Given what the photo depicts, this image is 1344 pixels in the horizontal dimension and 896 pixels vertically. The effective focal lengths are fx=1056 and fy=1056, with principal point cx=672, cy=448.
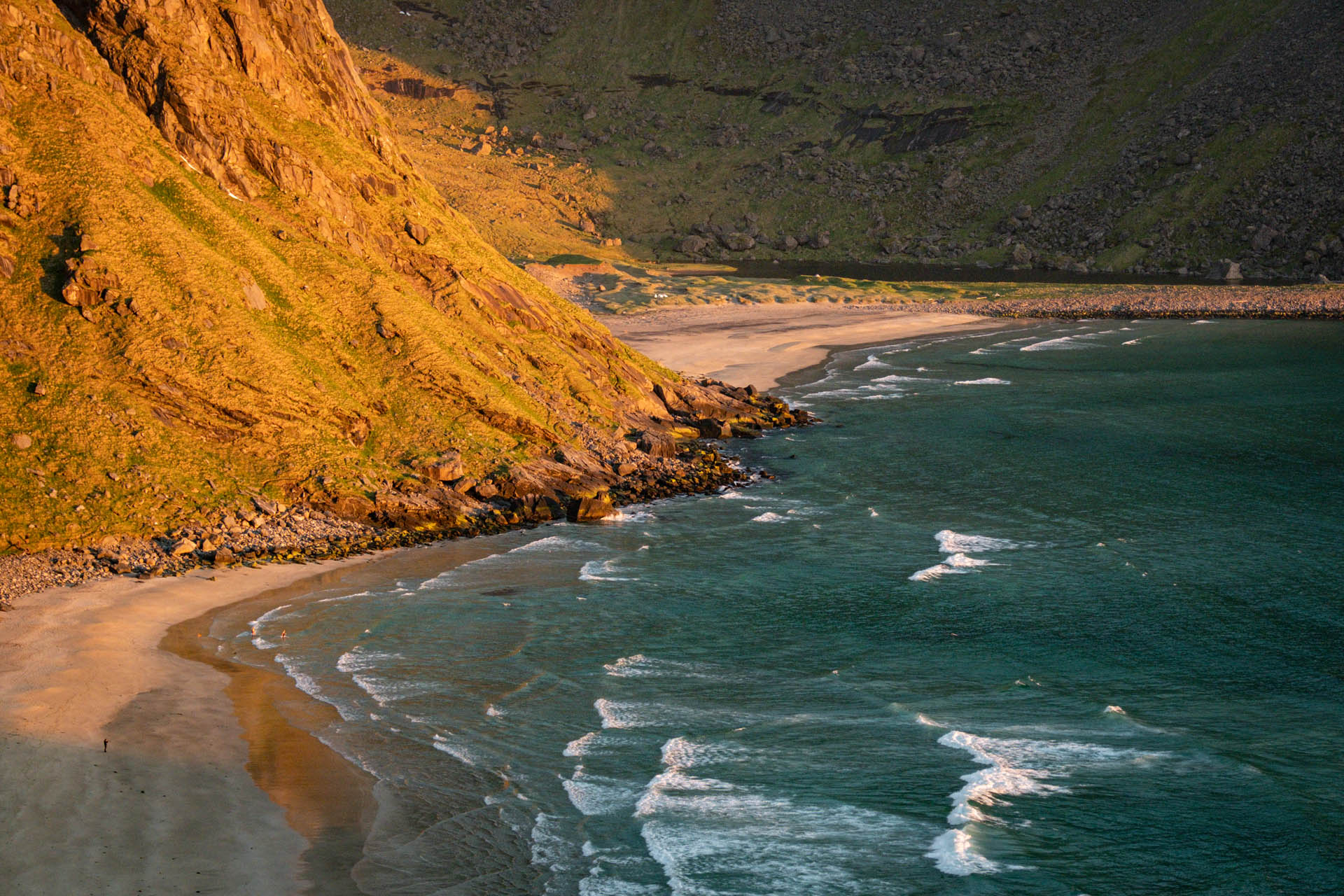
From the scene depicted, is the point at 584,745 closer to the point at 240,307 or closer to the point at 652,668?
the point at 652,668

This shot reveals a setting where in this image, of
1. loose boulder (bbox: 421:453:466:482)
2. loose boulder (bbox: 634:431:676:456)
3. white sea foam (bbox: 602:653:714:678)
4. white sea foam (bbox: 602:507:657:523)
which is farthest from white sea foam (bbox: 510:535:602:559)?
loose boulder (bbox: 634:431:676:456)

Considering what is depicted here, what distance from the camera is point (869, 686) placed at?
82.4ft

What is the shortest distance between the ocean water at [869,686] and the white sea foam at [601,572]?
13 cm

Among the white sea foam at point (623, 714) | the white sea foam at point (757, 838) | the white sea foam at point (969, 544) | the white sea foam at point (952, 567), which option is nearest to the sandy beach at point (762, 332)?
the white sea foam at point (969, 544)

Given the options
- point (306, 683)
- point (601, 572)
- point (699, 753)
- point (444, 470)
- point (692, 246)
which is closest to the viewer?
point (699, 753)

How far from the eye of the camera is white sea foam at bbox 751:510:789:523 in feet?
133

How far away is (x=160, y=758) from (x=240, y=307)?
24.0 metres

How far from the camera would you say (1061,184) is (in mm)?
161375

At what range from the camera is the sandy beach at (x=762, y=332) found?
3191 inches

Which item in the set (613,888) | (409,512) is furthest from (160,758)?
(409,512)

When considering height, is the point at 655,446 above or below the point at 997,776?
above

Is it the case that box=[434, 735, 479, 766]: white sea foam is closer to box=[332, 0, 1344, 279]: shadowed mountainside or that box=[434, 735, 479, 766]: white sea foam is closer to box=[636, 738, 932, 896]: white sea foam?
box=[636, 738, 932, 896]: white sea foam

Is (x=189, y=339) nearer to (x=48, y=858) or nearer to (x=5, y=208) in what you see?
(x=5, y=208)

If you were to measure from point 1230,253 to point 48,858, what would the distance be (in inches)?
5768
